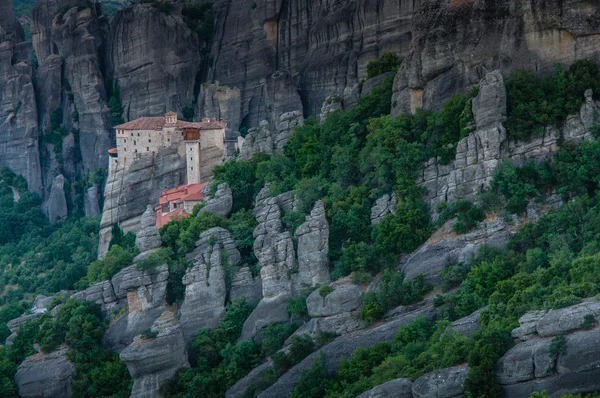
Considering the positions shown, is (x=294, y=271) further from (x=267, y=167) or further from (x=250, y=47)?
(x=250, y=47)

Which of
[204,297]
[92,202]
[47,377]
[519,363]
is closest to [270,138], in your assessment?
[204,297]

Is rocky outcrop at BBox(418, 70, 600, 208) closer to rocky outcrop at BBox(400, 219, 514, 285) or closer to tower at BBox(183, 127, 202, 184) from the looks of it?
rocky outcrop at BBox(400, 219, 514, 285)

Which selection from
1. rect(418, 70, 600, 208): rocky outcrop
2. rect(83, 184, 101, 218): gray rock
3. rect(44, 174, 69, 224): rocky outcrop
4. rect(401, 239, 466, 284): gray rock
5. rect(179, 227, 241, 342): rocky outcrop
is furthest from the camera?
rect(44, 174, 69, 224): rocky outcrop

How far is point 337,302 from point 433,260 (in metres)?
4.14

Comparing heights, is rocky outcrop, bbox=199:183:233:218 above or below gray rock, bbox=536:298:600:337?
above

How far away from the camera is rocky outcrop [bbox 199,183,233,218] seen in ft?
280

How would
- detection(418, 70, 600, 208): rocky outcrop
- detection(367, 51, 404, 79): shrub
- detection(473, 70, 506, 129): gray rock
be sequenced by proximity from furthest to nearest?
detection(367, 51, 404, 79): shrub, detection(473, 70, 506, 129): gray rock, detection(418, 70, 600, 208): rocky outcrop

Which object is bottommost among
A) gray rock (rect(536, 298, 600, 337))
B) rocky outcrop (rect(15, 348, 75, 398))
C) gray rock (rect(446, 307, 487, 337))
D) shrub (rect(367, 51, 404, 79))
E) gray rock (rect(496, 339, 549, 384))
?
rocky outcrop (rect(15, 348, 75, 398))

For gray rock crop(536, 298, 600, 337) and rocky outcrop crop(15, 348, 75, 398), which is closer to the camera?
gray rock crop(536, 298, 600, 337)

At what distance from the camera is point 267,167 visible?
3378 inches

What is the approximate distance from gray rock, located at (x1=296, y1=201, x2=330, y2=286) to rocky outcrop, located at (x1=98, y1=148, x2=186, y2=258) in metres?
17.0

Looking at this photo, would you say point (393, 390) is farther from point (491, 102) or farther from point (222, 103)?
point (222, 103)

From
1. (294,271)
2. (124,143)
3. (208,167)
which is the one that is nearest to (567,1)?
(294,271)

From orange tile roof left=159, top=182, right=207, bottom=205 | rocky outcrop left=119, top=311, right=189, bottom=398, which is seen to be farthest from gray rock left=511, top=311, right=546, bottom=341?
orange tile roof left=159, top=182, right=207, bottom=205
